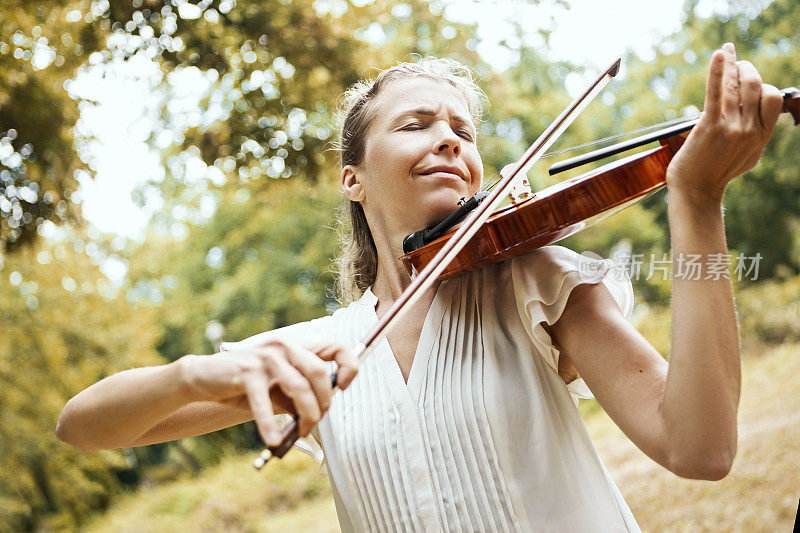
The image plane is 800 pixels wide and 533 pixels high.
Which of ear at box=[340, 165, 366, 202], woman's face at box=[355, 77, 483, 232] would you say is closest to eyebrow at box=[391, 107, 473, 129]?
woman's face at box=[355, 77, 483, 232]

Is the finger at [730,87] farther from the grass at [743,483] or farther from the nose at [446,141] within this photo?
the grass at [743,483]

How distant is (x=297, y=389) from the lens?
984 mm

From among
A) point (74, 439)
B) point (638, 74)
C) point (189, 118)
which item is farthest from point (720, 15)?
point (74, 439)

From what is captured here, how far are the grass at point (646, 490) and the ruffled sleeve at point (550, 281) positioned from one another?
190 inches

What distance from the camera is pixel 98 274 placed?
1139 centimetres

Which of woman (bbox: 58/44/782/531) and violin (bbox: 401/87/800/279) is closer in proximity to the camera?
woman (bbox: 58/44/782/531)

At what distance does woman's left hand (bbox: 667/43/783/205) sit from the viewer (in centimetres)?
108

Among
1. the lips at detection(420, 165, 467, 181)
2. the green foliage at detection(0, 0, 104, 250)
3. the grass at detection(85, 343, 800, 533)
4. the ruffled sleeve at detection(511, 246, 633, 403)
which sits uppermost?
the green foliage at detection(0, 0, 104, 250)

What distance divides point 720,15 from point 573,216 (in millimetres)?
11586

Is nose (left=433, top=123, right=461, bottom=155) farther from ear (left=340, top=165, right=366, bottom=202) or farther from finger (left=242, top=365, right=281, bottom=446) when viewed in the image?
finger (left=242, top=365, right=281, bottom=446)

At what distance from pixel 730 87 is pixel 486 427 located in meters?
0.74

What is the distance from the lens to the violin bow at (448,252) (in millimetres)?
958

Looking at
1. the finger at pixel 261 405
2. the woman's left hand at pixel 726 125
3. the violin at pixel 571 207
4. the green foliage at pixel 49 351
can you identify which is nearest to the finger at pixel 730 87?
the woman's left hand at pixel 726 125

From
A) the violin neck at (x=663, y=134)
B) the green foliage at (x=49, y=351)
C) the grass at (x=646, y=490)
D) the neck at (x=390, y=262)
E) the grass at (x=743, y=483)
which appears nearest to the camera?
the violin neck at (x=663, y=134)
